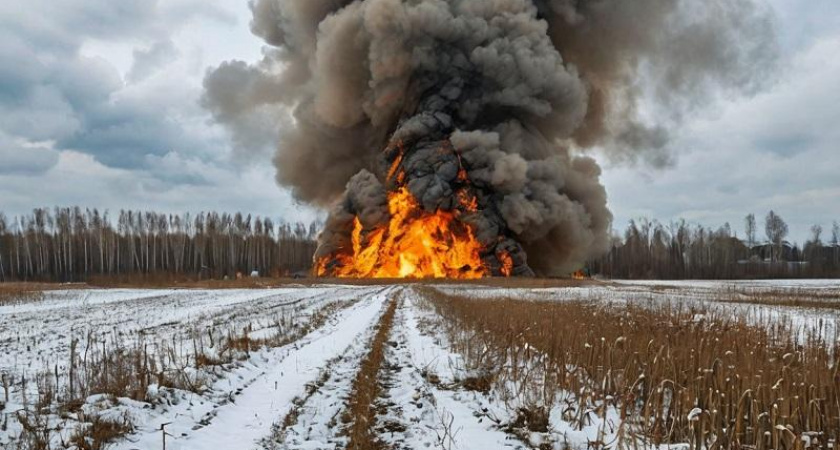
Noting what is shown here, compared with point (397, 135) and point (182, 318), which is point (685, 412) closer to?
point (182, 318)

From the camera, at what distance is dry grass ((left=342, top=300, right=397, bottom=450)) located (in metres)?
4.12

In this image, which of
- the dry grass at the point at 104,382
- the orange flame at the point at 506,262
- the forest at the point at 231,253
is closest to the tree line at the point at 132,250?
the forest at the point at 231,253

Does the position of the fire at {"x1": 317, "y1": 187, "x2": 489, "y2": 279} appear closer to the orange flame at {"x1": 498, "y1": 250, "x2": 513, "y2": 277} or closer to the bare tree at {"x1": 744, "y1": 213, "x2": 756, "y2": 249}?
the orange flame at {"x1": 498, "y1": 250, "x2": 513, "y2": 277}

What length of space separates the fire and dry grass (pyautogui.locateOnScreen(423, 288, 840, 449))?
42942 millimetres

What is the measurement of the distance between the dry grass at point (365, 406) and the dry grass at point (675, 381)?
1275 mm

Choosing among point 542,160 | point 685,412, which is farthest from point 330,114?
point 685,412

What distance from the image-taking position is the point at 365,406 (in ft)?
16.7

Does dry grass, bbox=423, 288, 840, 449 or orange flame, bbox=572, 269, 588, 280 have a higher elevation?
dry grass, bbox=423, 288, 840, 449

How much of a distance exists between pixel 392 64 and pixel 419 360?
156 feet

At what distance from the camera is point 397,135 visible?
54188 mm

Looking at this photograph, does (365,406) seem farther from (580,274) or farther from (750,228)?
(750,228)

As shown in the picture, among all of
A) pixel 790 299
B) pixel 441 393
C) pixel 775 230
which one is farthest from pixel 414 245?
pixel 775 230

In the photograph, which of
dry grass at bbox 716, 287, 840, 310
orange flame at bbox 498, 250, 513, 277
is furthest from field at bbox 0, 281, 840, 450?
orange flame at bbox 498, 250, 513, 277

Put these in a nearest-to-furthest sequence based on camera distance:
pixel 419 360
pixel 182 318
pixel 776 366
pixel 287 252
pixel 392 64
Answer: pixel 776 366 → pixel 419 360 → pixel 182 318 → pixel 392 64 → pixel 287 252
